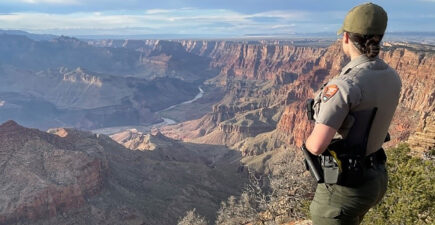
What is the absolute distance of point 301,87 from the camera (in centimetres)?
13938

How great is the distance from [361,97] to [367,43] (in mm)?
757

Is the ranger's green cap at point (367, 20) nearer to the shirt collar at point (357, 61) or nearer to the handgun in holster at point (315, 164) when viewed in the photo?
the shirt collar at point (357, 61)

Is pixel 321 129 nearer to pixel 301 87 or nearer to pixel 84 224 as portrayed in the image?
pixel 84 224

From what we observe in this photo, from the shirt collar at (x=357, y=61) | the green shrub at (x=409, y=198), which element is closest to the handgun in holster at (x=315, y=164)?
the shirt collar at (x=357, y=61)

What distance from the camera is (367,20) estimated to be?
16.1ft

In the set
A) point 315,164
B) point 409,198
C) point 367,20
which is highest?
point 367,20

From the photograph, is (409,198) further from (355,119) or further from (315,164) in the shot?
(355,119)

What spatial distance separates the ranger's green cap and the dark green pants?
1.75 metres

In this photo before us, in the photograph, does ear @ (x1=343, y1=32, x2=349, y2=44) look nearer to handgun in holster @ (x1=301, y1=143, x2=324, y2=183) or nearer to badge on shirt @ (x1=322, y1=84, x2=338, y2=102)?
badge on shirt @ (x1=322, y1=84, x2=338, y2=102)

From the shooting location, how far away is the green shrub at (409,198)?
10.4 metres

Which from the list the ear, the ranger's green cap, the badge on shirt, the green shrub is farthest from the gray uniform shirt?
the green shrub

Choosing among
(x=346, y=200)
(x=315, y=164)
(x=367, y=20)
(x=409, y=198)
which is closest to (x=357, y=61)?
(x=367, y=20)

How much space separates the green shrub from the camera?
34.0ft

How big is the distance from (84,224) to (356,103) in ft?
160
